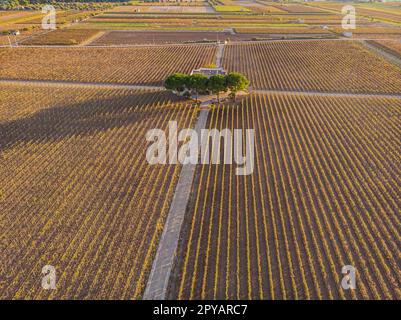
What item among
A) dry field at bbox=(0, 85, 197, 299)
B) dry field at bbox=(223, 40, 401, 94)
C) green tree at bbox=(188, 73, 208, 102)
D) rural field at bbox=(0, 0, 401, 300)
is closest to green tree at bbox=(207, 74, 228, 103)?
rural field at bbox=(0, 0, 401, 300)

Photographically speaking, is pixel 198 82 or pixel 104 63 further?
Answer: pixel 104 63

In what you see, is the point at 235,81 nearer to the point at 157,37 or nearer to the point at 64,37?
the point at 157,37

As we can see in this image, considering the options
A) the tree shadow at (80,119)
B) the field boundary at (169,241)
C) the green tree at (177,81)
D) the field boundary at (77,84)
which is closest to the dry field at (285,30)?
the field boundary at (77,84)

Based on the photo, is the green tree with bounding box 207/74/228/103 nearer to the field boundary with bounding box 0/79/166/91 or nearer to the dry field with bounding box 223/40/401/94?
the dry field with bounding box 223/40/401/94

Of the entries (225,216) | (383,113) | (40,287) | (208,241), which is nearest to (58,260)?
(40,287)

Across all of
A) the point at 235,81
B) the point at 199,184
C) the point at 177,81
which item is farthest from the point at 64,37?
the point at 199,184

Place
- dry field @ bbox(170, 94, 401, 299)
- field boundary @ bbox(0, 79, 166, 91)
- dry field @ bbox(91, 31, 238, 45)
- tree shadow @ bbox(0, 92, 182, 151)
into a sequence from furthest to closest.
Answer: dry field @ bbox(91, 31, 238, 45), field boundary @ bbox(0, 79, 166, 91), tree shadow @ bbox(0, 92, 182, 151), dry field @ bbox(170, 94, 401, 299)
